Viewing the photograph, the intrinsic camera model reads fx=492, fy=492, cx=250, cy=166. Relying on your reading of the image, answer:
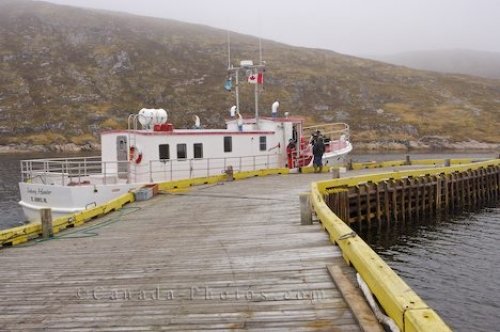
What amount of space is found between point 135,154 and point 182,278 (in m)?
16.0

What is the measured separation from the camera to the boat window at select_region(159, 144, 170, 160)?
2471 cm

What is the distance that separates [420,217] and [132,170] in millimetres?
15106

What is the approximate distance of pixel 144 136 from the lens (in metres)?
24.0

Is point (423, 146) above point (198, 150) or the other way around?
the other way around

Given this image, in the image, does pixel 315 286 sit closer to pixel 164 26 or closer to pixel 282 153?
pixel 282 153

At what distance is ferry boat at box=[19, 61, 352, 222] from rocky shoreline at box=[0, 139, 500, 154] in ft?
190

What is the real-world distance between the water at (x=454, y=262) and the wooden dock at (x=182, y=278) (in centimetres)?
415

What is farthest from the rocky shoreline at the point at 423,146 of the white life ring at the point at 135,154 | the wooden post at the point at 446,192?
the white life ring at the point at 135,154

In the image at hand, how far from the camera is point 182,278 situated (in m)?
8.94

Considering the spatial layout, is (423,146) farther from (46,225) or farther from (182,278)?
(182,278)

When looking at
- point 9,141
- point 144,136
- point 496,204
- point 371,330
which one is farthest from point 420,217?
point 9,141

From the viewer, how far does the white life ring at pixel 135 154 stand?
23984 millimetres

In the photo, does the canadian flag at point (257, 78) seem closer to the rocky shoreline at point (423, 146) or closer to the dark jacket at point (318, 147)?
the dark jacket at point (318, 147)

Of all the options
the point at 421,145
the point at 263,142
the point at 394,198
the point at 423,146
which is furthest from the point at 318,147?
the point at 421,145
